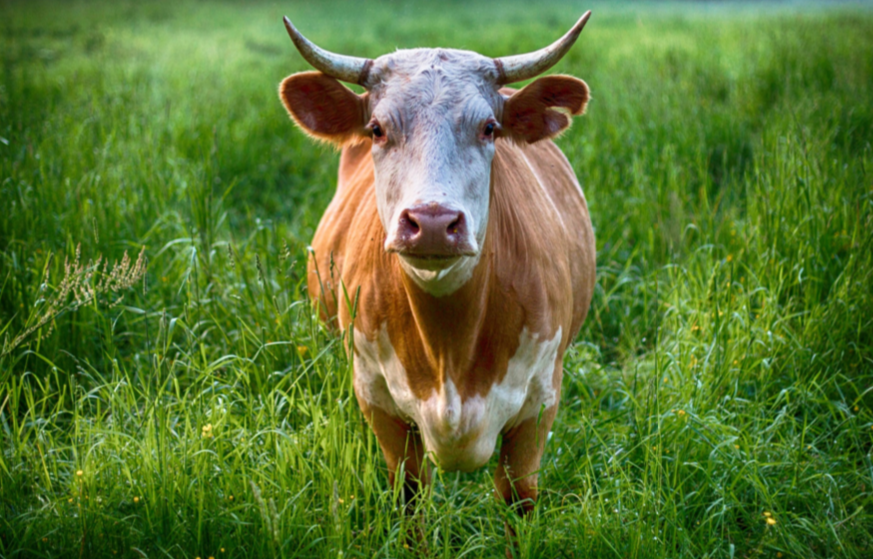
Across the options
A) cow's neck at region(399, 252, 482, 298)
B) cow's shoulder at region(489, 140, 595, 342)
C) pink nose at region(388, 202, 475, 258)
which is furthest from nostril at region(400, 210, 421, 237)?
cow's shoulder at region(489, 140, 595, 342)

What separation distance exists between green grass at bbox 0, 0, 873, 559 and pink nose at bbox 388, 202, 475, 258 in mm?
586

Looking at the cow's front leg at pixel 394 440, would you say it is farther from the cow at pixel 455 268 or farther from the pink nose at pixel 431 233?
the pink nose at pixel 431 233

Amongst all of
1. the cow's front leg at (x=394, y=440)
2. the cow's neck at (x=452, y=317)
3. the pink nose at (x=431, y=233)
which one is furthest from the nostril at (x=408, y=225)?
the cow's front leg at (x=394, y=440)

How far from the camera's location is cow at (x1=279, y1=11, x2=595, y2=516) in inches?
86.2

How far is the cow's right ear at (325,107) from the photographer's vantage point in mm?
2473

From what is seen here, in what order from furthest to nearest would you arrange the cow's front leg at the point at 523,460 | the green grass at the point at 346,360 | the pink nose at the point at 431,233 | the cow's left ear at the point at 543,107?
the cow's front leg at the point at 523,460 < the cow's left ear at the point at 543,107 < the green grass at the point at 346,360 < the pink nose at the point at 431,233

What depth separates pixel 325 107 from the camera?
2.56 m

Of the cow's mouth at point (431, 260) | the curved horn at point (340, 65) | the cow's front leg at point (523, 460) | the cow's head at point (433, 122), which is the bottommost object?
the cow's front leg at point (523, 460)

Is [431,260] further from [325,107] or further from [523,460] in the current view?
[523,460]

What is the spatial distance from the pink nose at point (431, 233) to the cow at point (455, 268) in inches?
1.8

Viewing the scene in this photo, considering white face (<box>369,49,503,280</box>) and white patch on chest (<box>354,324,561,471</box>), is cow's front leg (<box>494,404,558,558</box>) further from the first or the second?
white face (<box>369,49,503,280</box>)

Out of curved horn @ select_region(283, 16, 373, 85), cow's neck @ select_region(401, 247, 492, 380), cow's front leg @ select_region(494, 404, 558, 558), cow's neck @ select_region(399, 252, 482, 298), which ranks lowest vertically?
cow's front leg @ select_region(494, 404, 558, 558)

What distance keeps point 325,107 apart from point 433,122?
0.58 meters

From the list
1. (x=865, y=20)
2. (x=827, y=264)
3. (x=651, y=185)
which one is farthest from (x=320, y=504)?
(x=865, y=20)
